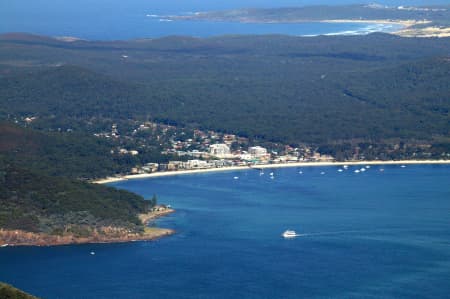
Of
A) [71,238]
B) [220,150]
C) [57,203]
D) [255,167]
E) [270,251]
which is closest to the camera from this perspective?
[270,251]

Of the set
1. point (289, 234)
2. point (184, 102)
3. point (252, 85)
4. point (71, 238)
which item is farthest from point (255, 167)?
point (252, 85)

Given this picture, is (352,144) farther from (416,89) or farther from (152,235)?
(152,235)

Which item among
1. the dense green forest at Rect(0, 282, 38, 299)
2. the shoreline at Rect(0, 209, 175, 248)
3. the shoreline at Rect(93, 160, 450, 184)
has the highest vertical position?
the dense green forest at Rect(0, 282, 38, 299)

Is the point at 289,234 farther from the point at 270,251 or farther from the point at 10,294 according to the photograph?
the point at 10,294

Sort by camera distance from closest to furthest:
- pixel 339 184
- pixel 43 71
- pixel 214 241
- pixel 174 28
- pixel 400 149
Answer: pixel 214 241
pixel 339 184
pixel 400 149
pixel 43 71
pixel 174 28

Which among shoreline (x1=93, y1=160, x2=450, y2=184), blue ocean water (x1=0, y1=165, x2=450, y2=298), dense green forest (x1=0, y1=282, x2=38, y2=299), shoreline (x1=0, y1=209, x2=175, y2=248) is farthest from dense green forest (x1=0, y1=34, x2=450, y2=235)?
dense green forest (x1=0, y1=282, x2=38, y2=299)

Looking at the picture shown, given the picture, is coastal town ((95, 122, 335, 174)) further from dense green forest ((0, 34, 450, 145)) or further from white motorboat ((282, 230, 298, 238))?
white motorboat ((282, 230, 298, 238))

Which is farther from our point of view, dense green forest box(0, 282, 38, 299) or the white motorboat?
the white motorboat

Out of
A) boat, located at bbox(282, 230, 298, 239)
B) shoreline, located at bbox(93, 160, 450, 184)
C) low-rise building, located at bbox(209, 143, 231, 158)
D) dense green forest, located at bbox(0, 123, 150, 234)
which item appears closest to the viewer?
boat, located at bbox(282, 230, 298, 239)

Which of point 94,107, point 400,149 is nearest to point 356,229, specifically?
point 400,149
